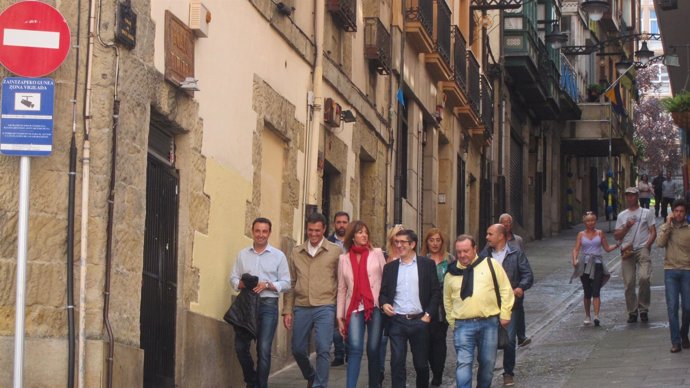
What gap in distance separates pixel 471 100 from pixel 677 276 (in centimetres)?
1371

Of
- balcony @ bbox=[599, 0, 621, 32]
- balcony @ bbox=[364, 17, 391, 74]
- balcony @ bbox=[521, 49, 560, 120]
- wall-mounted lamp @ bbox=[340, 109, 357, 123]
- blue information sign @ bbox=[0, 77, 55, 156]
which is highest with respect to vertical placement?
balcony @ bbox=[599, 0, 621, 32]

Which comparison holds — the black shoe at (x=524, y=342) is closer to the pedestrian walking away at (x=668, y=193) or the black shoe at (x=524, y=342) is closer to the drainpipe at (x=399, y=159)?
the drainpipe at (x=399, y=159)

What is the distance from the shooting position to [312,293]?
12.7 metres

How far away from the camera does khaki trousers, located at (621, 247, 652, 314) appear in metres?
17.3

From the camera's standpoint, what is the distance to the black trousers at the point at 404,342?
12.3 m

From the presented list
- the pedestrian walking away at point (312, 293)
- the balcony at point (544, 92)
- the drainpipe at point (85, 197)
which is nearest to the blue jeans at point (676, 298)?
the pedestrian walking away at point (312, 293)

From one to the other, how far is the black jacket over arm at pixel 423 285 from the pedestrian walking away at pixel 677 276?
3.41m

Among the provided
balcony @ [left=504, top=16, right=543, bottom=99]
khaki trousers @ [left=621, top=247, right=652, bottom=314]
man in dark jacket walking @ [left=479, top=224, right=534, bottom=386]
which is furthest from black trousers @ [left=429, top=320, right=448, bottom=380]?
balcony @ [left=504, top=16, right=543, bottom=99]

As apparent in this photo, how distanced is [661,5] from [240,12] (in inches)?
334

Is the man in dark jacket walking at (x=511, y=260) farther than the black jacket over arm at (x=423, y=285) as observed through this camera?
Yes

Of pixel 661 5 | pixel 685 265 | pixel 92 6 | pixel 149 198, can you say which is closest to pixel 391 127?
pixel 661 5

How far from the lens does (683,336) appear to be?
14.9 meters

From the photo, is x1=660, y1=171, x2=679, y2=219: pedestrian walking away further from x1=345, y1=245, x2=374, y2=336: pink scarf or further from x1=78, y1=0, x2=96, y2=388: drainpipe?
x1=78, y1=0, x2=96, y2=388: drainpipe

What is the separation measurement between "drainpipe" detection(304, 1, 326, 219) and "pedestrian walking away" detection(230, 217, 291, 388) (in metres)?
3.24
